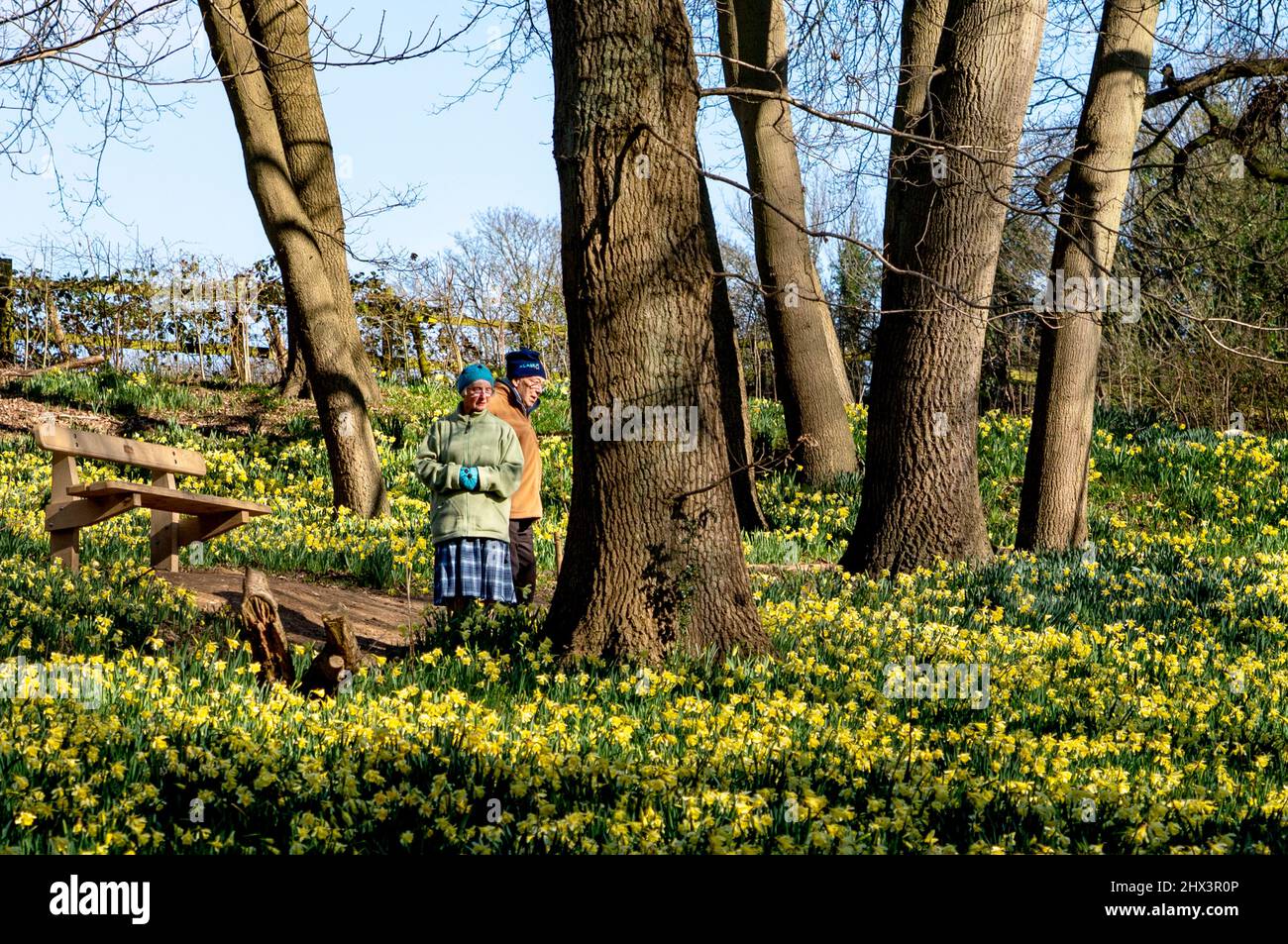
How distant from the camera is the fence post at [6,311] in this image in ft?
46.9

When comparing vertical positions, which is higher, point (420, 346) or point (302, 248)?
point (302, 248)

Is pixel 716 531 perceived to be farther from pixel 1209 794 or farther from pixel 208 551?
pixel 208 551

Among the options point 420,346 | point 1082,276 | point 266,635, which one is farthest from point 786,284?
point 266,635

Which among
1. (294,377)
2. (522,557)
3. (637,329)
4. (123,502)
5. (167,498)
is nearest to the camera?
(637,329)

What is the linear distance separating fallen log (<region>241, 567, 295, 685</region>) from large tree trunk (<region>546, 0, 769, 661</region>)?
3.88ft

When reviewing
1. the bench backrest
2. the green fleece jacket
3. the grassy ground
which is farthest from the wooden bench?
the green fleece jacket

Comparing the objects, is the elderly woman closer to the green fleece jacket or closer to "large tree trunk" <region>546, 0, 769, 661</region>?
the green fleece jacket

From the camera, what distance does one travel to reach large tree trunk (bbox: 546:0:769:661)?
16.9 ft

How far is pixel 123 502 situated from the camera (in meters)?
6.78

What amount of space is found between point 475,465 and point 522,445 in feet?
2.11

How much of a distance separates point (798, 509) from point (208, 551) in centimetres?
491

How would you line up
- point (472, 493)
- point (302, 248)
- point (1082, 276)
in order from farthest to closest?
point (302, 248)
point (1082, 276)
point (472, 493)

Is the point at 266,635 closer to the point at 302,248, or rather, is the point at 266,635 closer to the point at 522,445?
the point at 522,445
